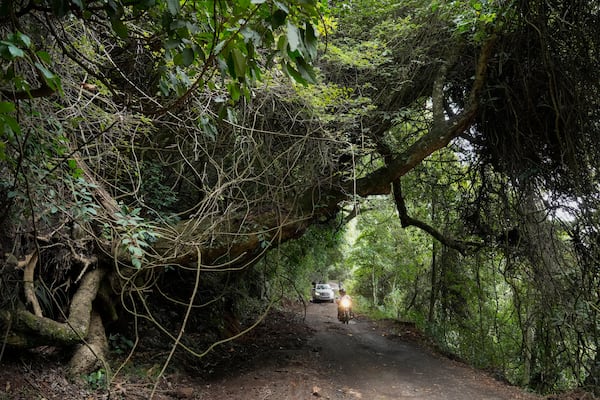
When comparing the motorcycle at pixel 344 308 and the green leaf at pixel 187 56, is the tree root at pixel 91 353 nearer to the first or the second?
the green leaf at pixel 187 56

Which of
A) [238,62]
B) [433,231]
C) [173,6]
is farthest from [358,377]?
[173,6]

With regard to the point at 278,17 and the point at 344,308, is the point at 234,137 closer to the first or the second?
the point at 278,17

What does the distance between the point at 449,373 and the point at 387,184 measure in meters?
3.62

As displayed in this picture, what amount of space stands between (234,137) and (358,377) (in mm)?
4428

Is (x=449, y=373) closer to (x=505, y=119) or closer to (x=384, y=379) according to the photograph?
(x=384, y=379)

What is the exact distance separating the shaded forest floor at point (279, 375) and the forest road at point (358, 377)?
14 mm

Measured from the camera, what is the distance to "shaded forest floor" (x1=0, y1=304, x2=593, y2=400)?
3.65 meters

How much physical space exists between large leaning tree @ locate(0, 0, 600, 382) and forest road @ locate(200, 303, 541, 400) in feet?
4.73

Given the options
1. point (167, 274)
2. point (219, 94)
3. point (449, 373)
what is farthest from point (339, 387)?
point (219, 94)

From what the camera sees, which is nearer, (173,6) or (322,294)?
(173,6)

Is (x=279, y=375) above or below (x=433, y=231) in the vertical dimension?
below

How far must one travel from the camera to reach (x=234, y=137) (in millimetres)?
5262

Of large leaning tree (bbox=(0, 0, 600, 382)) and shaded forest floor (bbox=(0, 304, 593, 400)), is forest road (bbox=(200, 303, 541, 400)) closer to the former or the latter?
shaded forest floor (bbox=(0, 304, 593, 400))

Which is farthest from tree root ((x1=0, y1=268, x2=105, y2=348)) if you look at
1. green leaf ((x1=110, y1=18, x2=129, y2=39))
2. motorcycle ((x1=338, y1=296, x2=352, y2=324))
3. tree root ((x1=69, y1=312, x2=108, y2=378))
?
motorcycle ((x1=338, y1=296, x2=352, y2=324))
